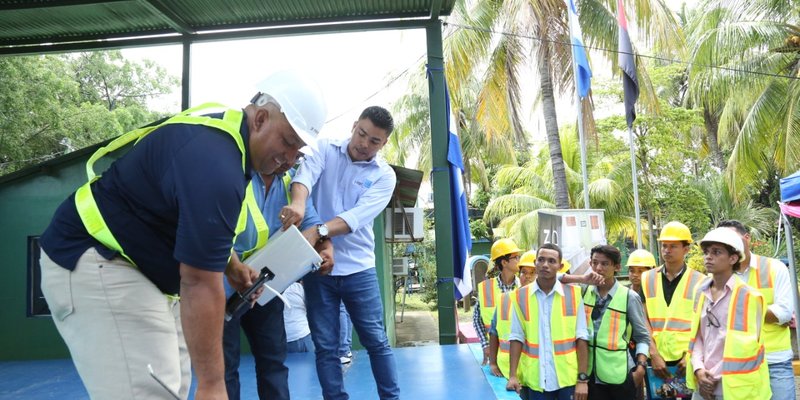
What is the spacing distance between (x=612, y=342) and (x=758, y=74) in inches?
625

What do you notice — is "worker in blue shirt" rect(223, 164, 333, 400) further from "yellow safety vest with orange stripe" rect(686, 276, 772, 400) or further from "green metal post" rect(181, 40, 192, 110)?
"green metal post" rect(181, 40, 192, 110)

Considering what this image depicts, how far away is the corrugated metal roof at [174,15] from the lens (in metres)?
7.21

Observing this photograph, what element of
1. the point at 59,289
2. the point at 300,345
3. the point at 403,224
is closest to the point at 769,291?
the point at 59,289

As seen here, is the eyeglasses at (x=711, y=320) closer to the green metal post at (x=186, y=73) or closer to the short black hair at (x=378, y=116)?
the short black hair at (x=378, y=116)

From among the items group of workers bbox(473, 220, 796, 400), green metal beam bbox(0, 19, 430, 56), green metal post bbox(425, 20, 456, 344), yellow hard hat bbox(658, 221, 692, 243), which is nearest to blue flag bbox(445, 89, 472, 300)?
green metal post bbox(425, 20, 456, 344)

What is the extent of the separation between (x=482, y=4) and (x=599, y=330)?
1321cm

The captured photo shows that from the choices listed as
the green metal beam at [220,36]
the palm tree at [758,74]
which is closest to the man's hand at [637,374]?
the green metal beam at [220,36]

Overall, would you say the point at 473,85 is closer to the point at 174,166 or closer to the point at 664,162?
the point at 664,162

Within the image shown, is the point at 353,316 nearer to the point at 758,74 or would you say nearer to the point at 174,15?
the point at 174,15

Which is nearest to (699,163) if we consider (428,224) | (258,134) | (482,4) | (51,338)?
(428,224)

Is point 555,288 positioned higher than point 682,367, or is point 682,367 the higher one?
point 555,288

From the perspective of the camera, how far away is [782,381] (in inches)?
169

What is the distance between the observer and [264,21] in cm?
779

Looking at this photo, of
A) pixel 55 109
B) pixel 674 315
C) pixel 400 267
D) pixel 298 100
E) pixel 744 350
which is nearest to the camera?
pixel 298 100
